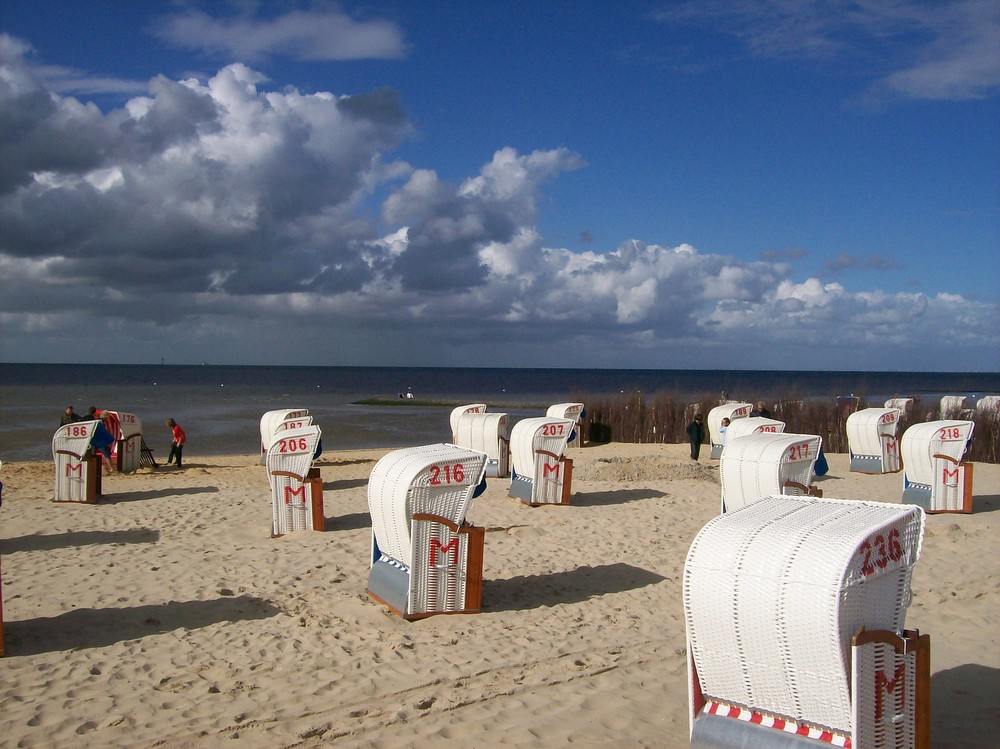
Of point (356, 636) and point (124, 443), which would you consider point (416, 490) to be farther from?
point (124, 443)

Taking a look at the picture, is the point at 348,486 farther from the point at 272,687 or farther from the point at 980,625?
the point at 980,625

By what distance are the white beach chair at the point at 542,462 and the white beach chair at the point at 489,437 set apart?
3.06 m

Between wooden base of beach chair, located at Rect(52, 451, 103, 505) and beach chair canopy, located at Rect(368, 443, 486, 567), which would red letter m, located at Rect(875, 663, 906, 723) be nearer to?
beach chair canopy, located at Rect(368, 443, 486, 567)

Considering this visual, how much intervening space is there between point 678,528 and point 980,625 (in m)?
5.00

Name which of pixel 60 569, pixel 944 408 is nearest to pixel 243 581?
pixel 60 569

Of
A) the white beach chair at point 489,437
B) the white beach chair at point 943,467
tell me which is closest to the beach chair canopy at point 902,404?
the white beach chair at point 943,467

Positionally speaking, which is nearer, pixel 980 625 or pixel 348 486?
pixel 980 625

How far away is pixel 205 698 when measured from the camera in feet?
19.5

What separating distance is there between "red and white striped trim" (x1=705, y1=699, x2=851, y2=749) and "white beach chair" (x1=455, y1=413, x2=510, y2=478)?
12960 mm

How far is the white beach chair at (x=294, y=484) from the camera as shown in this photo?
11.4 meters

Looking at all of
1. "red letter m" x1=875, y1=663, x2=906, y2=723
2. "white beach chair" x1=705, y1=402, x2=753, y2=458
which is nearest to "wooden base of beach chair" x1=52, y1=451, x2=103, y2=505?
"red letter m" x1=875, y1=663, x2=906, y2=723

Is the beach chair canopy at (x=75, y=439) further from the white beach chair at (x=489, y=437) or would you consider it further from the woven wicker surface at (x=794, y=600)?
the woven wicker surface at (x=794, y=600)

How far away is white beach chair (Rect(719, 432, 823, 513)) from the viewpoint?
10.4m

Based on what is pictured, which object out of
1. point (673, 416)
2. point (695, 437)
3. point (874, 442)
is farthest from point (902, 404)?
point (695, 437)
